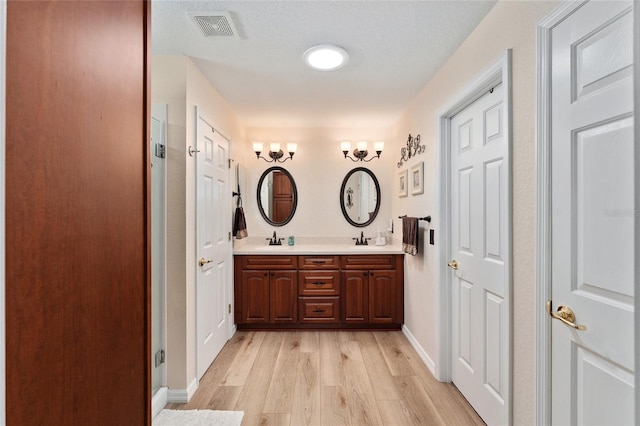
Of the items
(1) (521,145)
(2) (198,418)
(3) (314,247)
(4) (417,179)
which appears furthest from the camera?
(3) (314,247)

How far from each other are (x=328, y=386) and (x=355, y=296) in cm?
121

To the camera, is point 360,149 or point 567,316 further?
point 360,149

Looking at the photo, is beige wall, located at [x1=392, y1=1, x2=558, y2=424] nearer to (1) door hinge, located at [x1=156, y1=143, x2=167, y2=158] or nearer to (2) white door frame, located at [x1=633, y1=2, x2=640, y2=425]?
(2) white door frame, located at [x1=633, y1=2, x2=640, y2=425]

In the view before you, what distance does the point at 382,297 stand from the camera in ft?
11.2

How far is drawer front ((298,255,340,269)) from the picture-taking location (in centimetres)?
342

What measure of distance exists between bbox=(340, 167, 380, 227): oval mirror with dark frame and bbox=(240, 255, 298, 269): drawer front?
1.03 metres

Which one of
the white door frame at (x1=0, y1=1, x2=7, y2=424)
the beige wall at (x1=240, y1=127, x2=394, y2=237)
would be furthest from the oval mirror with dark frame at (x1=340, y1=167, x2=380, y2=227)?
the white door frame at (x1=0, y1=1, x2=7, y2=424)

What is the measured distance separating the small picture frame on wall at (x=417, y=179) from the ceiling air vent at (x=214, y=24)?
5.94ft

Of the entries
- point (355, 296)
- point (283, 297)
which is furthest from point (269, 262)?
point (355, 296)

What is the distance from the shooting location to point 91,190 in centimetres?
66

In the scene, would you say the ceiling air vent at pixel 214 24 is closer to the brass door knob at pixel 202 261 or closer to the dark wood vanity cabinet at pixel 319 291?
the brass door knob at pixel 202 261

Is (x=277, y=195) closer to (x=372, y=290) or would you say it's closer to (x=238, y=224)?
(x=238, y=224)

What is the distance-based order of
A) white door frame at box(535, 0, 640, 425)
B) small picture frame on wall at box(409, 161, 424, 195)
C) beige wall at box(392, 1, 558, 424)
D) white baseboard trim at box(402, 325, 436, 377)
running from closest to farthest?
white door frame at box(535, 0, 640, 425) < beige wall at box(392, 1, 558, 424) < white baseboard trim at box(402, 325, 436, 377) < small picture frame on wall at box(409, 161, 424, 195)

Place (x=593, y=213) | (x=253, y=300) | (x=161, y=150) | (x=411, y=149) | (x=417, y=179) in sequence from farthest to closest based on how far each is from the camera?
(x=253, y=300) → (x=411, y=149) → (x=417, y=179) → (x=161, y=150) → (x=593, y=213)
